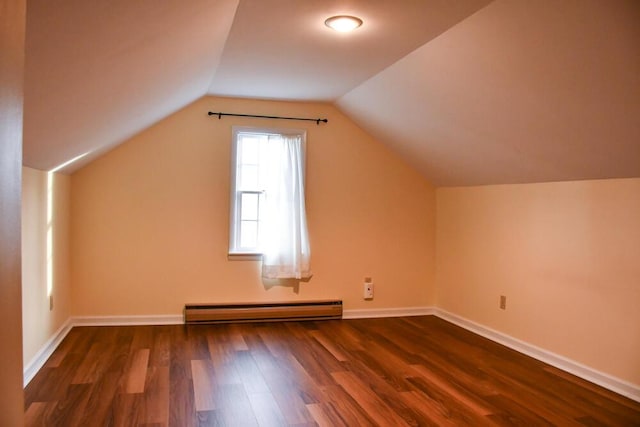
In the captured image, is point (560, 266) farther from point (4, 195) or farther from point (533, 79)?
point (4, 195)

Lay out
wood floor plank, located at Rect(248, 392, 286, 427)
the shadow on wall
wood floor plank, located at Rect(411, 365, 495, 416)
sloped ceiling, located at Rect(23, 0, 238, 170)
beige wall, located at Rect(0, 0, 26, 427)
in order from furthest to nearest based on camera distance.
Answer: the shadow on wall, wood floor plank, located at Rect(411, 365, 495, 416), wood floor plank, located at Rect(248, 392, 286, 427), sloped ceiling, located at Rect(23, 0, 238, 170), beige wall, located at Rect(0, 0, 26, 427)

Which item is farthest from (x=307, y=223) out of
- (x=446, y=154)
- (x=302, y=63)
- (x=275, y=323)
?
(x=302, y=63)

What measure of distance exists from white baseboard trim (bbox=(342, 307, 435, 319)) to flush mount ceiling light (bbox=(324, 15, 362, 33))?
3.08 meters

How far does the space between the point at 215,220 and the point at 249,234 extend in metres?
0.37

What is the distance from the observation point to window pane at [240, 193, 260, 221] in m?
5.10

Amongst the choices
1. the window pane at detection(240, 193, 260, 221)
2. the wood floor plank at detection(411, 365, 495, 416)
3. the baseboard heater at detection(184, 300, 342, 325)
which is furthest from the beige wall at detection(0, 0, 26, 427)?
the window pane at detection(240, 193, 260, 221)

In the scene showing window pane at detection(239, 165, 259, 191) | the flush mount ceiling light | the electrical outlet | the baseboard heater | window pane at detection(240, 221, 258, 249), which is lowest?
the baseboard heater

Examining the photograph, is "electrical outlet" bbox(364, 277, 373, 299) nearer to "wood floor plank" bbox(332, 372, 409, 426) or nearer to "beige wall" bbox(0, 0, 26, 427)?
"wood floor plank" bbox(332, 372, 409, 426)

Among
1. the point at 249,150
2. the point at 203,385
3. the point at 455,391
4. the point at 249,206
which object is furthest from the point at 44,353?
the point at 455,391

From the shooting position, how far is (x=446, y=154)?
457cm

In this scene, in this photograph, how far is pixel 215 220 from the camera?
498 cm

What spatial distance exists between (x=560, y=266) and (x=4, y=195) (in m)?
3.72

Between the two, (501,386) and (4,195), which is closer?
(4,195)

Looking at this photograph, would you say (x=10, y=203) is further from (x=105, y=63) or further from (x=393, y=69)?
(x=393, y=69)
